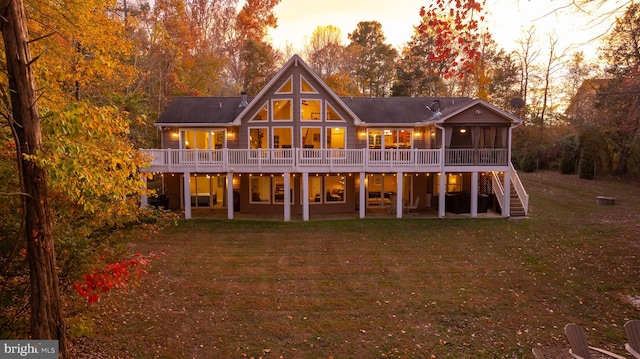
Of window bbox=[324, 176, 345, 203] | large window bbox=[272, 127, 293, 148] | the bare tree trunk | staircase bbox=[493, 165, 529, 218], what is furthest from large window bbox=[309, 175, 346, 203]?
the bare tree trunk

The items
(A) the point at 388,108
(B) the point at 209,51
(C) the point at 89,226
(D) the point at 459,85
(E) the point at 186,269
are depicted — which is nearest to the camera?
(C) the point at 89,226

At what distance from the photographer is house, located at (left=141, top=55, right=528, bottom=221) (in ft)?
62.2

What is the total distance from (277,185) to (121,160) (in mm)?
15730

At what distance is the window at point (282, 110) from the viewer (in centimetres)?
2047

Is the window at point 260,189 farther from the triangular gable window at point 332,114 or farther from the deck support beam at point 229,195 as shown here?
the triangular gable window at point 332,114

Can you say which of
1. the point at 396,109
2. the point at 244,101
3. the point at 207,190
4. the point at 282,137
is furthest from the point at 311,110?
the point at 207,190

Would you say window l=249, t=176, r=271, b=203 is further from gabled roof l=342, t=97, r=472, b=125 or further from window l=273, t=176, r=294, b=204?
gabled roof l=342, t=97, r=472, b=125

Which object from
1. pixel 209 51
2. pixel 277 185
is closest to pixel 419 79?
pixel 209 51

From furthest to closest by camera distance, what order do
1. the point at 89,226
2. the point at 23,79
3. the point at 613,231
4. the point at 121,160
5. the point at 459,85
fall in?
1. the point at 459,85
2. the point at 613,231
3. the point at 89,226
4. the point at 121,160
5. the point at 23,79

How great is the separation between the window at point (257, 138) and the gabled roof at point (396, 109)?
18.3 ft

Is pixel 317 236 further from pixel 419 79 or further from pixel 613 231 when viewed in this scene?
pixel 419 79

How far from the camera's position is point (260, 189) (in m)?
21.1

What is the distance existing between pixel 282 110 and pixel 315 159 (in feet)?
12.2

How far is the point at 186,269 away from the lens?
37.7 feet
